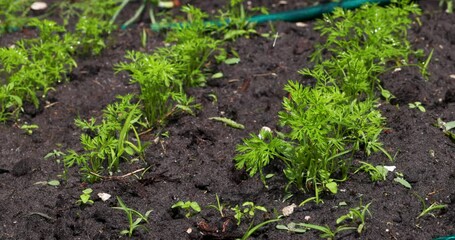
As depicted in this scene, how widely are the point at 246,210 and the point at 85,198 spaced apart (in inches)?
27.6

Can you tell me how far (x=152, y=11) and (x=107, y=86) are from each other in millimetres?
981

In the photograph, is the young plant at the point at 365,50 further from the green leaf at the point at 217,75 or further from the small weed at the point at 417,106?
the green leaf at the point at 217,75

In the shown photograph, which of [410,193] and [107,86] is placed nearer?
[410,193]

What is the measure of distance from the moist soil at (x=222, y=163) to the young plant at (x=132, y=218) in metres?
0.03

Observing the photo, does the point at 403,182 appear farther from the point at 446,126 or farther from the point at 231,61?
the point at 231,61

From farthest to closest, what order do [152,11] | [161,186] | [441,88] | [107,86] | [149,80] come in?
[152,11], [107,86], [441,88], [149,80], [161,186]

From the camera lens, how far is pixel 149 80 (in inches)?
158

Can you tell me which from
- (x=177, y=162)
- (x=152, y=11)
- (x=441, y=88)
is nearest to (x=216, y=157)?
(x=177, y=162)

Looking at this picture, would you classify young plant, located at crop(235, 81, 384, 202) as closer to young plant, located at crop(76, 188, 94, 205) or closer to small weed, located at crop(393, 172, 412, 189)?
small weed, located at crop(393, 172, 412, 189)

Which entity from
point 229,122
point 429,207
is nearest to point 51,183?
point 229,122

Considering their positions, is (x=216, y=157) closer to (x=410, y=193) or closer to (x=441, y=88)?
(x=410, y=193)

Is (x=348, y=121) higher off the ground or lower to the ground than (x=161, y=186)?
higher

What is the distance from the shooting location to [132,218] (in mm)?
3566

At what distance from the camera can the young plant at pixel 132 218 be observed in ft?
11.4
